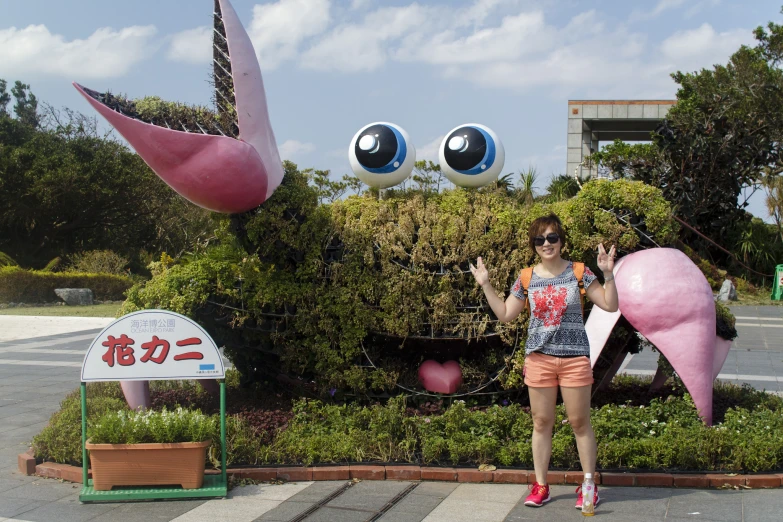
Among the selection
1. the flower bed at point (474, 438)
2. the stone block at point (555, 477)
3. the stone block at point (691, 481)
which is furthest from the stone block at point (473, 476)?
the stone block at point (691, 481)

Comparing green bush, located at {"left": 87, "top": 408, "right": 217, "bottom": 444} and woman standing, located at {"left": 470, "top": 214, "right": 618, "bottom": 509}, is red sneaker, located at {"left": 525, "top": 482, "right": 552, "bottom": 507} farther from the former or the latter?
green bush, located at {"left": 87, "top": 408, "right": 217, "bottom": 444}

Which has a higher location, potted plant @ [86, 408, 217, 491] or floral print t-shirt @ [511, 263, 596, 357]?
floral print t-shirt @ [511, 263, 596, 357]

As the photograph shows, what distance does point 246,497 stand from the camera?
15.0 feet

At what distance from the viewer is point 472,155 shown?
5.88 m

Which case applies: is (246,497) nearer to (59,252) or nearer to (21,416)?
(21,416)

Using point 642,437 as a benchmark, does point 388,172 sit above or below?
above

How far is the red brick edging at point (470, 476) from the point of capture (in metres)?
4.65

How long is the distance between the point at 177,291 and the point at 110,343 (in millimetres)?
1023

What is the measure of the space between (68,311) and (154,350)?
16.1m

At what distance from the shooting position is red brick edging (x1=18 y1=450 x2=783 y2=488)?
4.65m

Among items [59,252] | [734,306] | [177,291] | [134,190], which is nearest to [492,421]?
[177,291]

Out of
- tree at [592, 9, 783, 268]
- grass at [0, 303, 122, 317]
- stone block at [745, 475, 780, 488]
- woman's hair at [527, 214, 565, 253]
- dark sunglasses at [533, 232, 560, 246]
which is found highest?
tree at [592, 9, 783, 268]

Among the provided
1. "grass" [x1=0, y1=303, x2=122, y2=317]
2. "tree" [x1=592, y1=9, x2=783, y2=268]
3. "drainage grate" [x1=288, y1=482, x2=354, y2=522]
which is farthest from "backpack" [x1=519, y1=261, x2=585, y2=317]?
"grass" [x1=0, y1=303, x2=122, y2=317]

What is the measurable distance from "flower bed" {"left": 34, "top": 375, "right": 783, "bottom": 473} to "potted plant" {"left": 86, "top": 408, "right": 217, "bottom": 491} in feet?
1.36
